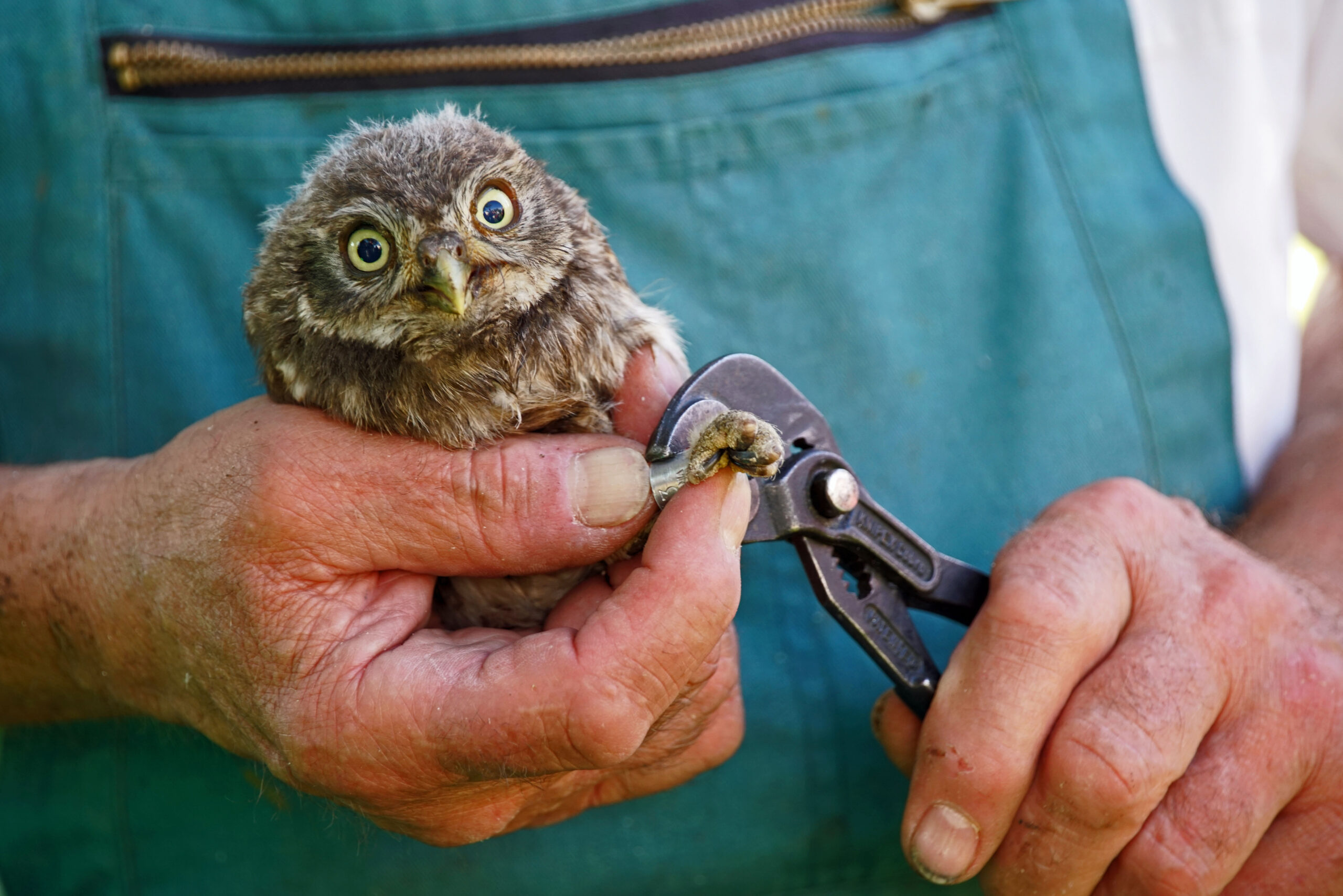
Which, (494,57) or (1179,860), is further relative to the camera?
(494,57)

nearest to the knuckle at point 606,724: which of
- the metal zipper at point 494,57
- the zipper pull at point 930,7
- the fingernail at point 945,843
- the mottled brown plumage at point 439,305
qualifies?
the mottled brown plumage at point 439,305

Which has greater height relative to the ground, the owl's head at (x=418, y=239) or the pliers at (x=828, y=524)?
the owl's head at (x=418, y=239)

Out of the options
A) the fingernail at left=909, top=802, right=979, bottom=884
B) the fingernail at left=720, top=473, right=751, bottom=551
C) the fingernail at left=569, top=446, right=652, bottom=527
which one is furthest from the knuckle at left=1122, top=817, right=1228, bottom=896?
the fingernail at left=569, top=446, right=652, bottom=527

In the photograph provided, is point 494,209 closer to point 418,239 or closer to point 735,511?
point 418,239

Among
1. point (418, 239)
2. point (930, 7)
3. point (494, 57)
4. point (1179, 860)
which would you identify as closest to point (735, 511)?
point (418, 239)

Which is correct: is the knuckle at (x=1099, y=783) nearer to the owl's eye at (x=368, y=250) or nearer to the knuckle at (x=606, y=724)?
the knuckle at (x=606, y=724)
